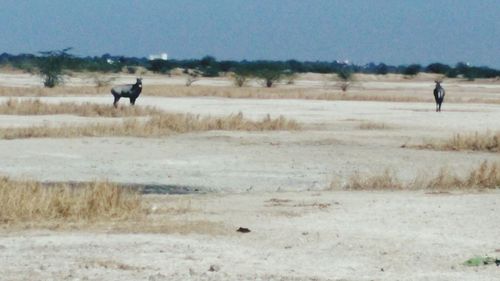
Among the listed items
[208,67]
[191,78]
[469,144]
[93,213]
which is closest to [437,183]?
[93,213]

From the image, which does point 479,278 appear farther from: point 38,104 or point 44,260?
point 38,104

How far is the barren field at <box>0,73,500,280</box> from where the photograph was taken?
11.3 metres

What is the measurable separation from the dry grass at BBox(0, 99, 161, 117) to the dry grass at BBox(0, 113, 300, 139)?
576cm

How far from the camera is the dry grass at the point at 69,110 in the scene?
133 feet

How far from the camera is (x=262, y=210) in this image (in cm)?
1598

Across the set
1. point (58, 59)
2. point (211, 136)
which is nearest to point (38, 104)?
point (211, 136)

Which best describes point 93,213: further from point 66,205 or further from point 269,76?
point 269,76

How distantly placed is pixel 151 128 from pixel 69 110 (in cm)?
931

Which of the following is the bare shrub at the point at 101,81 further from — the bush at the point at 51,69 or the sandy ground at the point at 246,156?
the sandy ground at the point at 246,156

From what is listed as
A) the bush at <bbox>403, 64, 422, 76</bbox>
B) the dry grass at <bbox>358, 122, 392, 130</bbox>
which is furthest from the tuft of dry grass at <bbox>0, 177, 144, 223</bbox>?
the bush at <bbox>403, 64, 422, 76</bbox>

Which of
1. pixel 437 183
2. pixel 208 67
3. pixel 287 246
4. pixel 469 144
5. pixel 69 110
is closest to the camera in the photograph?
pixel 287 246

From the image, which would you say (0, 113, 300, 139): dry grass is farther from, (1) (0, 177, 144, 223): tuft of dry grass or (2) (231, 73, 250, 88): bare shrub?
(2) (231, 73, 250, 88): bare shrub

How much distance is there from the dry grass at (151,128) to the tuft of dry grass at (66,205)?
15.0 meters

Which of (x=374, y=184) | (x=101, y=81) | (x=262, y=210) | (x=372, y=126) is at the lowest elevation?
(x=101, y=81)
